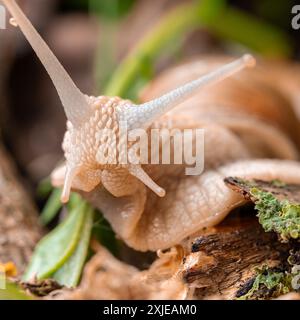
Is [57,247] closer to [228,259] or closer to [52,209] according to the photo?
[52,209]

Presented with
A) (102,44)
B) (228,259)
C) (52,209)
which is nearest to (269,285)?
(228,259)

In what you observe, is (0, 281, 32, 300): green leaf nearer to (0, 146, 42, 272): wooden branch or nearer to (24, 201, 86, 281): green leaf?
(24, 201, 86, 281): green leaf

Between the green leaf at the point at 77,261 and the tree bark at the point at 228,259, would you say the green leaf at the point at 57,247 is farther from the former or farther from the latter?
the tree bark at the point at 228,259

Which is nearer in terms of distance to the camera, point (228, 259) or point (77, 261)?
point (228, 259)

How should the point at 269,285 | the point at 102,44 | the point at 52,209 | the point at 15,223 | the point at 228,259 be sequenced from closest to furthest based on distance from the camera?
the point at 269,285 → the point at 228,259 → the point at 15,223 → the point at 52,209 → the point at 102,44

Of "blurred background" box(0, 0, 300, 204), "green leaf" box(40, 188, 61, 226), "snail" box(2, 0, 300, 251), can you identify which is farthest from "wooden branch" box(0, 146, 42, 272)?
"blurred background" box(0, 0, 300, 204)

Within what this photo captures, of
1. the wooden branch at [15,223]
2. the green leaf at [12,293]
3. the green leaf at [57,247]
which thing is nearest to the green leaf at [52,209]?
the wooden branch at [15,223]

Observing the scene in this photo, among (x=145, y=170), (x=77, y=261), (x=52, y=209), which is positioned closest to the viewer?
(x=145, y=170)
